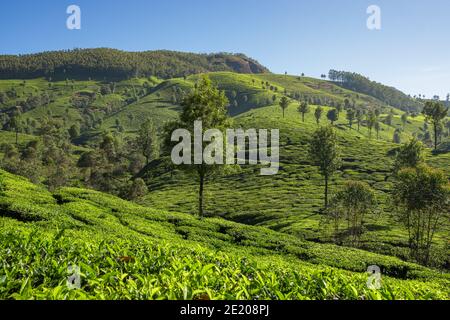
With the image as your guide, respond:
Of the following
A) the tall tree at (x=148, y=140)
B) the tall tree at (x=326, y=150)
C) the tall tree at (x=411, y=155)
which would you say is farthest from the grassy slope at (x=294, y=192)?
the tall tree at (x=148, y=140)

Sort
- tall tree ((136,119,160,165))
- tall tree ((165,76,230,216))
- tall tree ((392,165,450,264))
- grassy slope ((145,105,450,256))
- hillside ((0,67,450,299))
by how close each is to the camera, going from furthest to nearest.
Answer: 1. tall tree ((136,119,160,165))
2. grassy slope ((145,105,450,256))
3. tall tree ((392,165,450,264))
4. tall tree ((165,76,230,216))
5. hillside ((0,67,450,299))

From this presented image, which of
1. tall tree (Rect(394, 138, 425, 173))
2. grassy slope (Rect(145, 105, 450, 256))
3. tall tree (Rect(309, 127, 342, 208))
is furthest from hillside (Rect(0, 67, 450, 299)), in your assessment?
tall tree (Rect(394, 138, 425, 173))

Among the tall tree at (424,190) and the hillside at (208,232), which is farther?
the tall tree at (424,190)

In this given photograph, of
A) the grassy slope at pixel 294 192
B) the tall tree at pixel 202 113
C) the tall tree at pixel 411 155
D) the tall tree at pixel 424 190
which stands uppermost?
the tall tree at pixel 202 113

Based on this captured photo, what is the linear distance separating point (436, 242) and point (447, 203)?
16.1 metres

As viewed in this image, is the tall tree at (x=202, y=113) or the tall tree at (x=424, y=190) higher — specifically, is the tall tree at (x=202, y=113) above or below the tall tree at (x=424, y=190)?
above

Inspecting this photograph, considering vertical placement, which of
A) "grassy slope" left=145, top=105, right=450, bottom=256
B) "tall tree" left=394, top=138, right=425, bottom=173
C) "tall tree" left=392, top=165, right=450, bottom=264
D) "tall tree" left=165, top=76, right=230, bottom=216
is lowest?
"grassy slope" left=145, top=105, right=450, bottom=256

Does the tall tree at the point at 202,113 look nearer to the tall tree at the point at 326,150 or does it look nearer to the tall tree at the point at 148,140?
the tall tree at the point at 326,150

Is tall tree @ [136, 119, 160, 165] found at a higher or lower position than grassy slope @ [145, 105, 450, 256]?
higher

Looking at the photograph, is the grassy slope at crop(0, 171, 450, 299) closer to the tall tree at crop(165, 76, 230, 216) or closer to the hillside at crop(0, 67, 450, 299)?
the hillside at crop(0, 67, 450, 299)

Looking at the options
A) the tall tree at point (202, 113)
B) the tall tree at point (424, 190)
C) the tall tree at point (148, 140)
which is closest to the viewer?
the tall tree at point (202, 113)

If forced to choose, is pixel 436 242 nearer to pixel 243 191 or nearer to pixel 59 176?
pixel 243 191

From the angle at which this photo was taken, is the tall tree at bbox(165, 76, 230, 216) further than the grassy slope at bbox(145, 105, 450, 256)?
No
